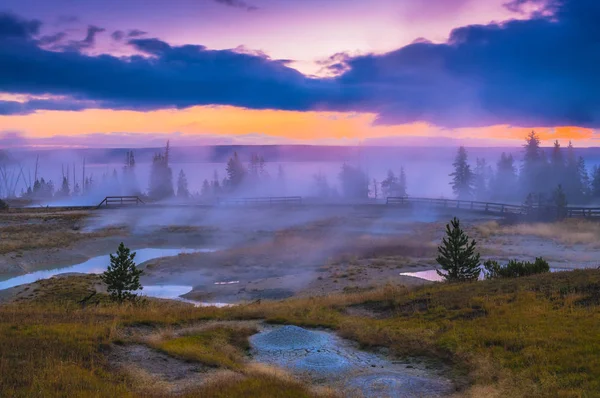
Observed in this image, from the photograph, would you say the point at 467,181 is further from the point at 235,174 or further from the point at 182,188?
the point at 182,188

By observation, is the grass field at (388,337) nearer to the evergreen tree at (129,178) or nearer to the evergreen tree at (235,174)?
the evergreen tree at (235,174)

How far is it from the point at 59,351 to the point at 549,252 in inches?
1427

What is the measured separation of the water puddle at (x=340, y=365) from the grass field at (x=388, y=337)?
0.61 metres

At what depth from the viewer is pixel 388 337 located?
14312mm

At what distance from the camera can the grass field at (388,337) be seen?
9.59 meters

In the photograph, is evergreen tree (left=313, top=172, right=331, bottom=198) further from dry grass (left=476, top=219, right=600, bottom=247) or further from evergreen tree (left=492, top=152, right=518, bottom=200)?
dry grass (left=476, top=219, right=600, bottom=247)

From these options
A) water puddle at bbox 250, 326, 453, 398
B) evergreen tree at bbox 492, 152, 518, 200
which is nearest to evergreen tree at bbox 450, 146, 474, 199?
evergreen tree at bbox 492, 152, 518, 200

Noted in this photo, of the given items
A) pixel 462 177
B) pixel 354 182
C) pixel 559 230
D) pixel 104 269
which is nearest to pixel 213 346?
pixel 104 269

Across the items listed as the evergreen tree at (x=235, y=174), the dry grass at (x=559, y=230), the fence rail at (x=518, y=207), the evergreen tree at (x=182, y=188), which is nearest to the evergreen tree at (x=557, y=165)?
the fence rail at (x=518, y=207)

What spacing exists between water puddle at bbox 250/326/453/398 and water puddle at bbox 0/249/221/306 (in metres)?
12.6

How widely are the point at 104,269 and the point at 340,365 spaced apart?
30503mm

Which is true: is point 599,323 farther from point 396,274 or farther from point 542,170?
point 542,170

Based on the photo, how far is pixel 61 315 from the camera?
1588cm

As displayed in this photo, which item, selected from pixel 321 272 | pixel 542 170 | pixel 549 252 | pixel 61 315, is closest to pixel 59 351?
pixel 61 315
